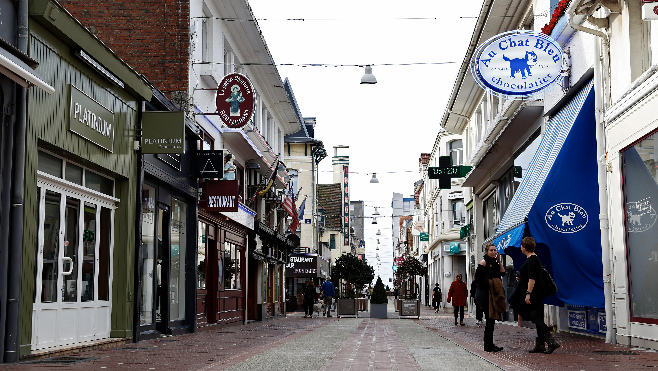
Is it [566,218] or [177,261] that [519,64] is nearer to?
[566,218]

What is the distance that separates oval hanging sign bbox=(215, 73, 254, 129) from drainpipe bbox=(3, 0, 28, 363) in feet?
33.0

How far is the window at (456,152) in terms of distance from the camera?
48.5 m

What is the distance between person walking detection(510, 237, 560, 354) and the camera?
434 inches

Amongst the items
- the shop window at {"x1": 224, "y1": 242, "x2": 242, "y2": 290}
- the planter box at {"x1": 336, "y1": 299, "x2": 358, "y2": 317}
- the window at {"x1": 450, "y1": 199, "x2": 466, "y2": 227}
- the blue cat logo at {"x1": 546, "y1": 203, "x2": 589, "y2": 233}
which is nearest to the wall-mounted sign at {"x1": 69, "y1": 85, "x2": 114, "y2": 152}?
the blue cat logo at {"x1": 546, "y1": 203, "x2": 589, "y2": 233}

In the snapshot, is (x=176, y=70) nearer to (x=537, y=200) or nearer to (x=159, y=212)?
(x=159, y=212)

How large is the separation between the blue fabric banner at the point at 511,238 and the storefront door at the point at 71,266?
780cm

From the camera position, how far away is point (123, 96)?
13.8 m

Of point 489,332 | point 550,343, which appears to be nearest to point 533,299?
point 550,343

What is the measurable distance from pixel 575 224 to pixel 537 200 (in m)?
0.83

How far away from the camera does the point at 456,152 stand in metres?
48.8

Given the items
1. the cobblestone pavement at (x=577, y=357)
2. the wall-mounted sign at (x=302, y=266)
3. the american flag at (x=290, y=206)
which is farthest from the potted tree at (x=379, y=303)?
the cobblestone pavement at (x=577, y=357)

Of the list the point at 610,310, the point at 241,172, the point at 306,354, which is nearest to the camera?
the point at 306,354

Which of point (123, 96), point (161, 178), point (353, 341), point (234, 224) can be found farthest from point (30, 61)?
point (234, 224)

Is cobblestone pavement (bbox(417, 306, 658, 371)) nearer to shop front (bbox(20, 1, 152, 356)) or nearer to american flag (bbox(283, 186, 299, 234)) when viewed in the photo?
shop front (bbox(20, 1, 152, 356))
